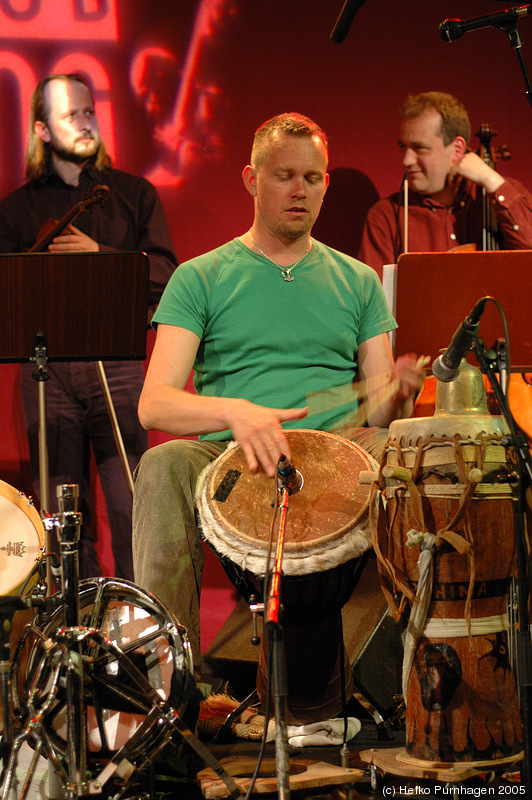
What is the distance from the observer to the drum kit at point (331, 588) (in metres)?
1.71

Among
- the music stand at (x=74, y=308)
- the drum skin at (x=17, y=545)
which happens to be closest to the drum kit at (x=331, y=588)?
the drum skin at (x=17, y=545)

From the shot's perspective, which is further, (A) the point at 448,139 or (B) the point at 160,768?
(A) the point at 448,139

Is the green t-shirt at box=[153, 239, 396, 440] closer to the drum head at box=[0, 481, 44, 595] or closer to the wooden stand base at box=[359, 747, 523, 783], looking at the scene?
the drum head at box=[0, 481, 44, 595]

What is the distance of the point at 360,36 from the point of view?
4.15 meters

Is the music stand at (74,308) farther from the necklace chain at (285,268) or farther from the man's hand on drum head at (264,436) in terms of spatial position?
the man's hand on drum head at (264,436)

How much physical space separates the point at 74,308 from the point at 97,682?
1.32 metres

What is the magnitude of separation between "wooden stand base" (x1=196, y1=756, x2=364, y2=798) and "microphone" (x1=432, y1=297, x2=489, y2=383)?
0.90m

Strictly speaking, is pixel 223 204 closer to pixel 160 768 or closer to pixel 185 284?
pixel 185 284

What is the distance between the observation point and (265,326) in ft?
8.64

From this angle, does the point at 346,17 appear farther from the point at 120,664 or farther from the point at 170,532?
the point at 120,664

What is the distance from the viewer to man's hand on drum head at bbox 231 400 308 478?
1880mm

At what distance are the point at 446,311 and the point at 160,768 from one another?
151 centimetres

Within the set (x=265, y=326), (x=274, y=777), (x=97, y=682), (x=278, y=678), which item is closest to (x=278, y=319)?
(x=265, y=326)

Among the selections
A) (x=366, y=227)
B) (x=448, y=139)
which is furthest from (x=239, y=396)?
(x=448, y=139)
